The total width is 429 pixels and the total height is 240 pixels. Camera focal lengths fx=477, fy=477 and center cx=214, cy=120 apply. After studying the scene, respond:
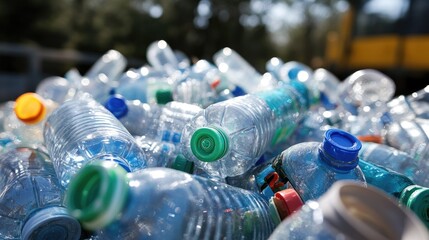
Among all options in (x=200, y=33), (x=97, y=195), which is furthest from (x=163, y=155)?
(x=200, y=33)

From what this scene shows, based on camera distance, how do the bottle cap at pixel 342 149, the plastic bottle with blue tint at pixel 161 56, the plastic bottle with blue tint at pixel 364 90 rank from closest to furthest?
the bottle cap at pixel 342 149 < the plastic bottle with blue tint at pixel 364 90 < the plastic bottle with blue tint at pixel 161 56

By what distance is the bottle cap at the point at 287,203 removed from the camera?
1.20 meters

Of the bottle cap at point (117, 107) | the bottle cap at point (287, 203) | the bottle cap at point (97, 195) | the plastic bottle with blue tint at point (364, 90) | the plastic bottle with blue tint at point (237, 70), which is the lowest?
the plastic bottle with blue tint at point (364, 90)

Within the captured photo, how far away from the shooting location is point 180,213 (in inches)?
41.8

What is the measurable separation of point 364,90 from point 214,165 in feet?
5.38

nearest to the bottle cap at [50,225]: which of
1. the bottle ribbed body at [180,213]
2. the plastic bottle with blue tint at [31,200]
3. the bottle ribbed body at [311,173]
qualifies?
the plastic bottle with blue tint at [31,200]

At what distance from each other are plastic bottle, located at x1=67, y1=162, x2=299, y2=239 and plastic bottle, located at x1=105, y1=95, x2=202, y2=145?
0.53 meters

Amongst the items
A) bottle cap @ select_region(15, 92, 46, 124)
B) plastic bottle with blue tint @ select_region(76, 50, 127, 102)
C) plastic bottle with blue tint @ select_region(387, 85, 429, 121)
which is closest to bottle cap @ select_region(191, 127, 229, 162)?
bottle cap @ select_region(15, 92, 46, 124)

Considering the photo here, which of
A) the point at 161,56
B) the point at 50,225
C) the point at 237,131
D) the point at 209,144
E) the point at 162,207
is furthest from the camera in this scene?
the point at 161,56

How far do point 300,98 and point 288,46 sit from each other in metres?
32.7

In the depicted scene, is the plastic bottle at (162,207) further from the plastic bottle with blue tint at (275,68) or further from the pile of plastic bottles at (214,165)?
the plastic bottle with blue tint at (275,68)

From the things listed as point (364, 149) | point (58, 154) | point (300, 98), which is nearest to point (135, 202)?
point (58, 154)

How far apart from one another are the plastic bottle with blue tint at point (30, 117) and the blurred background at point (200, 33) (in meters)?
6.61

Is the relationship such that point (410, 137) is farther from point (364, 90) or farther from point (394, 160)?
point (364, 90)
